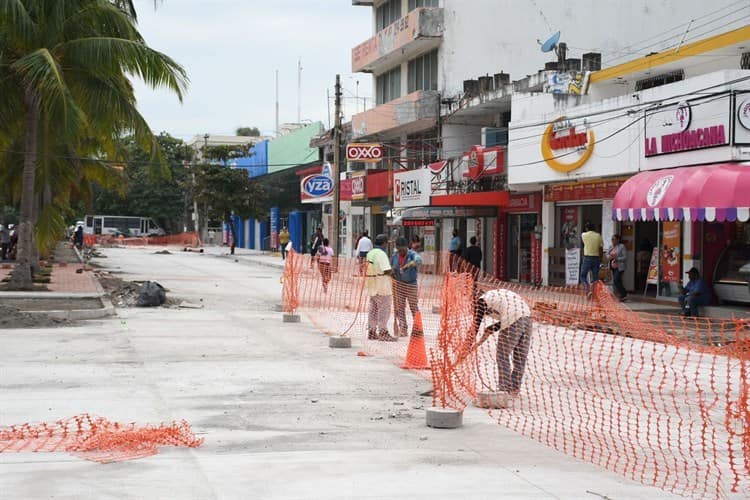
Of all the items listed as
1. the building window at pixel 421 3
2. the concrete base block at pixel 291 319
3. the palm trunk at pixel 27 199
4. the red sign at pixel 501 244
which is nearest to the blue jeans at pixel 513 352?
the concrete base block at pixel 291 319

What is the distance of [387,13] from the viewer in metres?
42.9

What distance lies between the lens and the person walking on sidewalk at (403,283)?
53.4ft

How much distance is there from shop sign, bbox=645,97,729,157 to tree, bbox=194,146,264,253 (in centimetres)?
4396

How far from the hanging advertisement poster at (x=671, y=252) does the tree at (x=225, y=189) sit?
4300cm

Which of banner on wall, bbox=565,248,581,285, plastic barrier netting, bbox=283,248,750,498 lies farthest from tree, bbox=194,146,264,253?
plastic barrier netting, bbox=283,248,750,498

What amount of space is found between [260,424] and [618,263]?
56.4ft

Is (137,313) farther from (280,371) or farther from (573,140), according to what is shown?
(573,140)

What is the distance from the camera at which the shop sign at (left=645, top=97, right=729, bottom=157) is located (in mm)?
19859

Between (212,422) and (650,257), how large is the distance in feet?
60.8

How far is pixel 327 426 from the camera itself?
8.60m

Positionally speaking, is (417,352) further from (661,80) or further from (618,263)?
(661,80)

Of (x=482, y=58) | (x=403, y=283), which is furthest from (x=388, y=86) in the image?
(x=403, y=283)

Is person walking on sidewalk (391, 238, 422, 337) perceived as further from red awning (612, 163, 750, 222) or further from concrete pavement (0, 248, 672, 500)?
red awning (612, 163, 750, 222)

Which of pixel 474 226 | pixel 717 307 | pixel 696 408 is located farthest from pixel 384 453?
pixel 474 226
